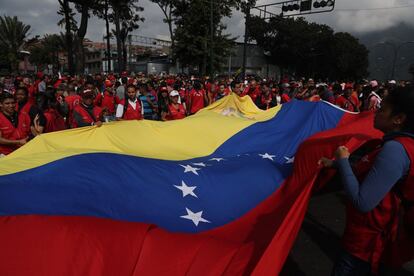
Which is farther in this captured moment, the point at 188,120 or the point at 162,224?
the point at 188,120

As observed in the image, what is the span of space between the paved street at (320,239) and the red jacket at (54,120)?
184 inches

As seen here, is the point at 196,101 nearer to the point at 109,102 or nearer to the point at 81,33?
the point at 109,102

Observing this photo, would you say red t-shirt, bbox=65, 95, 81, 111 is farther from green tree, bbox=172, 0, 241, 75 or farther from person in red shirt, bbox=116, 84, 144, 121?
green tree, bbox=172, 0, 241, 75

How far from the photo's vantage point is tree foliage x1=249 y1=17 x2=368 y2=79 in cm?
7538

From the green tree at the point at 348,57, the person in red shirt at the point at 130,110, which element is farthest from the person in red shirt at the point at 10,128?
the green tree at the point at 348,57

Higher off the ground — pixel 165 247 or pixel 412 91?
pixel 412 91

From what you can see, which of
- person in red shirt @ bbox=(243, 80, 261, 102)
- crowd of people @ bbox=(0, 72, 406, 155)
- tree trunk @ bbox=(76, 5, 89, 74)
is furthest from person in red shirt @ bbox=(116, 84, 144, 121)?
tree trunk @ bbox=(76, 5, 89, 74)

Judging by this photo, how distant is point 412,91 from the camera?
1.99 meters

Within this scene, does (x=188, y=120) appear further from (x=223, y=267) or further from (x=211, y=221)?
(x=223, y=267)

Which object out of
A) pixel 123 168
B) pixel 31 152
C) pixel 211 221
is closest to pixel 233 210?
pixel 211 221

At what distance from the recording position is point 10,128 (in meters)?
5.34

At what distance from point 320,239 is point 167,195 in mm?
2291

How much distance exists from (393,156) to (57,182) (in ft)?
9.47

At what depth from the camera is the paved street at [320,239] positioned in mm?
4223
